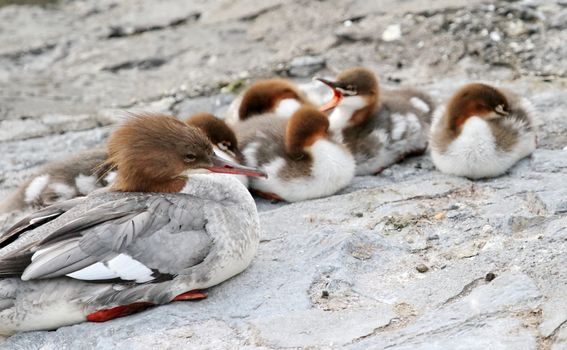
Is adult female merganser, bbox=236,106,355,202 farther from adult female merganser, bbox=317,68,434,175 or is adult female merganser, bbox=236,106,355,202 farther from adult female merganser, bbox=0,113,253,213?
adult female merganser, bbox=317,68,434,175

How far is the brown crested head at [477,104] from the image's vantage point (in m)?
5.65

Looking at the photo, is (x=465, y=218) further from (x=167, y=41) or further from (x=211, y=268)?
(x=167, y=41)

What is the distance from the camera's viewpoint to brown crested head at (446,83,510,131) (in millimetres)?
5652

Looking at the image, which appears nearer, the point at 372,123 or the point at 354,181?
the point at 354,181

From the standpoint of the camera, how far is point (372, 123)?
6.25 meters

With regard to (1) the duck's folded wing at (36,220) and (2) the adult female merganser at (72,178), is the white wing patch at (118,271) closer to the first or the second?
(1) the duck's folded wing at (36,220)

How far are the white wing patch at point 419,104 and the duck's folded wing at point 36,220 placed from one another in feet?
9.55

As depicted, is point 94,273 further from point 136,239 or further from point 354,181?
point 354,181

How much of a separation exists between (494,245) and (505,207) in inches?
21.4

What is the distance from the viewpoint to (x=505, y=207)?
15.8 feet

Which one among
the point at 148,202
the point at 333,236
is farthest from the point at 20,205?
the point at 333,236

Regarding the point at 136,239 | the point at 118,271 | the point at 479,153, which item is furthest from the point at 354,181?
the point at 118,271

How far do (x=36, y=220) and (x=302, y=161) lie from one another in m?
1.91

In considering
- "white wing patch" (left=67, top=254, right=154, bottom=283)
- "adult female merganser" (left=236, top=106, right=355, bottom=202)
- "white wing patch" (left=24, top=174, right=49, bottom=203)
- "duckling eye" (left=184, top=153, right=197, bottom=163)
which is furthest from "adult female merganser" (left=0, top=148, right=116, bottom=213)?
"white wing patch" (left=67, top=254, right=154, bottom=283)
